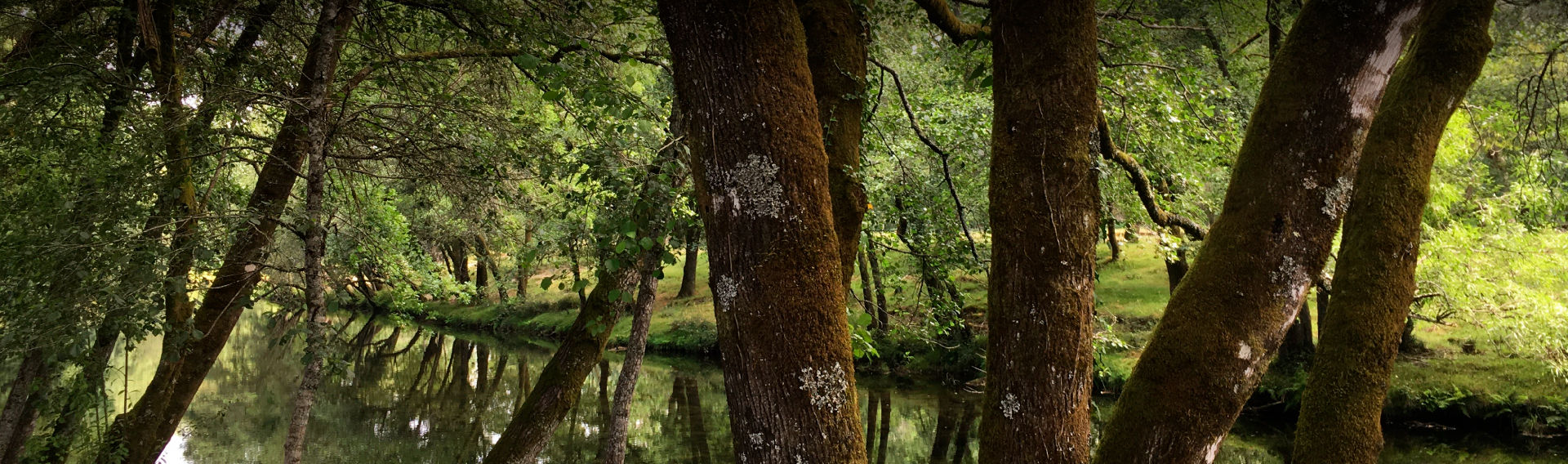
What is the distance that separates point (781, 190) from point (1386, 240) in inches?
95.2

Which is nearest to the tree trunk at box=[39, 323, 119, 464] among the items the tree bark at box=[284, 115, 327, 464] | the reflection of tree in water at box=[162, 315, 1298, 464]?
the tree bark at box=[284, 115, 327, 464]

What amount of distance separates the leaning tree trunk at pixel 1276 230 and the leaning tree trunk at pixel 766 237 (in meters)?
0.98

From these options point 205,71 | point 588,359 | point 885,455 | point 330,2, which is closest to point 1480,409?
point 885,455

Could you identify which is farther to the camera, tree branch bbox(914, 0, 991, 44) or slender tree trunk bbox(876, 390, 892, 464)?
slender tree trunk bbox(876, 390, 892, 464)

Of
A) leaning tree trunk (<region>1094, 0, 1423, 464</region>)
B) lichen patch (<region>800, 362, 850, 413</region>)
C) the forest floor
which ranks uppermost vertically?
leaning tree trunk (<region>1094, 0, 1423, 464</region>)

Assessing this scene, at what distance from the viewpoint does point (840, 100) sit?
3.50 meters

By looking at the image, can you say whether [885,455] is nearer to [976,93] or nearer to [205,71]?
[976,93]

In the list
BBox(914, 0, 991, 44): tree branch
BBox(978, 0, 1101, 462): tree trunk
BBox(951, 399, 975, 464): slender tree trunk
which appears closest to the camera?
BBox(978, 0, 1101, 462): tree trunk

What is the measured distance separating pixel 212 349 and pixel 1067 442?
652cm

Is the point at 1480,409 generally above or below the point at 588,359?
below

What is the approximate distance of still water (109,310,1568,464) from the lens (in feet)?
39.1

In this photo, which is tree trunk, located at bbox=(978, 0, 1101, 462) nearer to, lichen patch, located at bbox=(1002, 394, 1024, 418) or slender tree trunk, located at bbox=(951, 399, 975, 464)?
lichen patch, located at bbox=(1002, 394, 1024, 418)

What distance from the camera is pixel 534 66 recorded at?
12.6 feet

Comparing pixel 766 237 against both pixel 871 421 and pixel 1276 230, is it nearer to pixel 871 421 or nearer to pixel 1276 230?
pixel 1276 230
